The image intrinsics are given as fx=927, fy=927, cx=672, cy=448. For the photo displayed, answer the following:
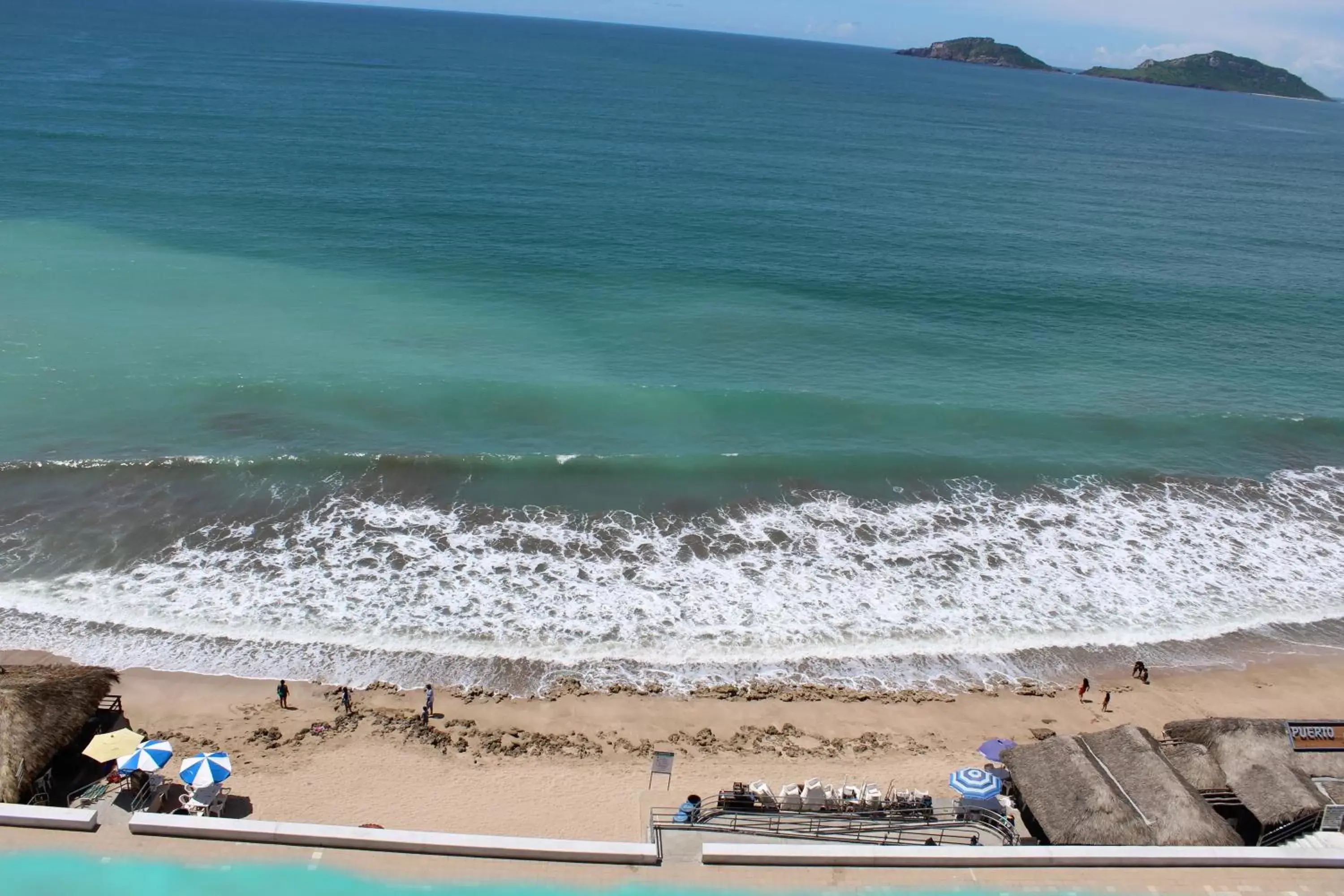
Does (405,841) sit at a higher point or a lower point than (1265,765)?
higher

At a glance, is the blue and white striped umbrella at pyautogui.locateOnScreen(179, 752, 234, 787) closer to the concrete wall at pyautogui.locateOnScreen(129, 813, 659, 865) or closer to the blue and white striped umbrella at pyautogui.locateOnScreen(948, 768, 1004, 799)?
the concrete wall at pyautogui.locateOnScreen(129, 813, 659, 865)

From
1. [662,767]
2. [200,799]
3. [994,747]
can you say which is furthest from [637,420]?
[200,799]

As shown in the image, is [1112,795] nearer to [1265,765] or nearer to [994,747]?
[994,747]

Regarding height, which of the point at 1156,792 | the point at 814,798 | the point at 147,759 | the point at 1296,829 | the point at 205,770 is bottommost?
the point at 205,770

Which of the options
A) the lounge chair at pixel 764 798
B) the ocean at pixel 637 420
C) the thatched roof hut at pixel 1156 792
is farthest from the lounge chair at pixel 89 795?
the thatched roof hut at pixel 1156 792

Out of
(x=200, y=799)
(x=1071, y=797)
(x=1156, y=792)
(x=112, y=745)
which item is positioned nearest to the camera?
(x=1156, y=792)

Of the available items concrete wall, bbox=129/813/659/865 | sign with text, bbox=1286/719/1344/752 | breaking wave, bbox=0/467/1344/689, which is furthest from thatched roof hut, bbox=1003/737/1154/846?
concrete wall, bbox=129/813/659/865
